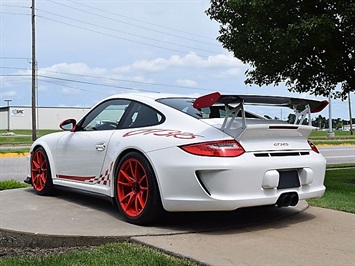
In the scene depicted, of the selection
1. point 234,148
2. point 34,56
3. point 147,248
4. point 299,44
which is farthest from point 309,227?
point 34,56

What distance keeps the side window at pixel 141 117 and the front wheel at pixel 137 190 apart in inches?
15.2

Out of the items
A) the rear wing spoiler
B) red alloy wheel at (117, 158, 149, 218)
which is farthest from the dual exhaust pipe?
red alloy wheel at (117, 158, 149, 218)

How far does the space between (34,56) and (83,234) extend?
1083 inches

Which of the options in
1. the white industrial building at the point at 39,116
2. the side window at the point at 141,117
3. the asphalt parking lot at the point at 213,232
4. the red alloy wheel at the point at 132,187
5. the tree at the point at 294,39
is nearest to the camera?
the asphalt parking lot at the point at 213,232

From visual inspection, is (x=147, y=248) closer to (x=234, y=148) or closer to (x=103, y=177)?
(x=234, y=148)

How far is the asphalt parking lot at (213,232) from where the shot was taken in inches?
147

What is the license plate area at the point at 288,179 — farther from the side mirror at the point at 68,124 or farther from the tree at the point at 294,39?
the tree at the point at 294,39

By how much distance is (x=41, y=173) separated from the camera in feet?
21.1

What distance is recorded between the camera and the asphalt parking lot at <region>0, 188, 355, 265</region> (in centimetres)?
372

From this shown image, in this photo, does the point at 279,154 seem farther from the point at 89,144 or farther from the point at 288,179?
the point at 89,144

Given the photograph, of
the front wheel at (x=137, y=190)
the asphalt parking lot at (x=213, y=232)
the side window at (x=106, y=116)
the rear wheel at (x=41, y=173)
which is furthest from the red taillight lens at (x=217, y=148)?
the rear wheel at (x=41, y=173)

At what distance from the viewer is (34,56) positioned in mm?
29844

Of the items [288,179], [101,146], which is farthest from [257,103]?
[101,146]

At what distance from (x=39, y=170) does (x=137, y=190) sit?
2311 mm
